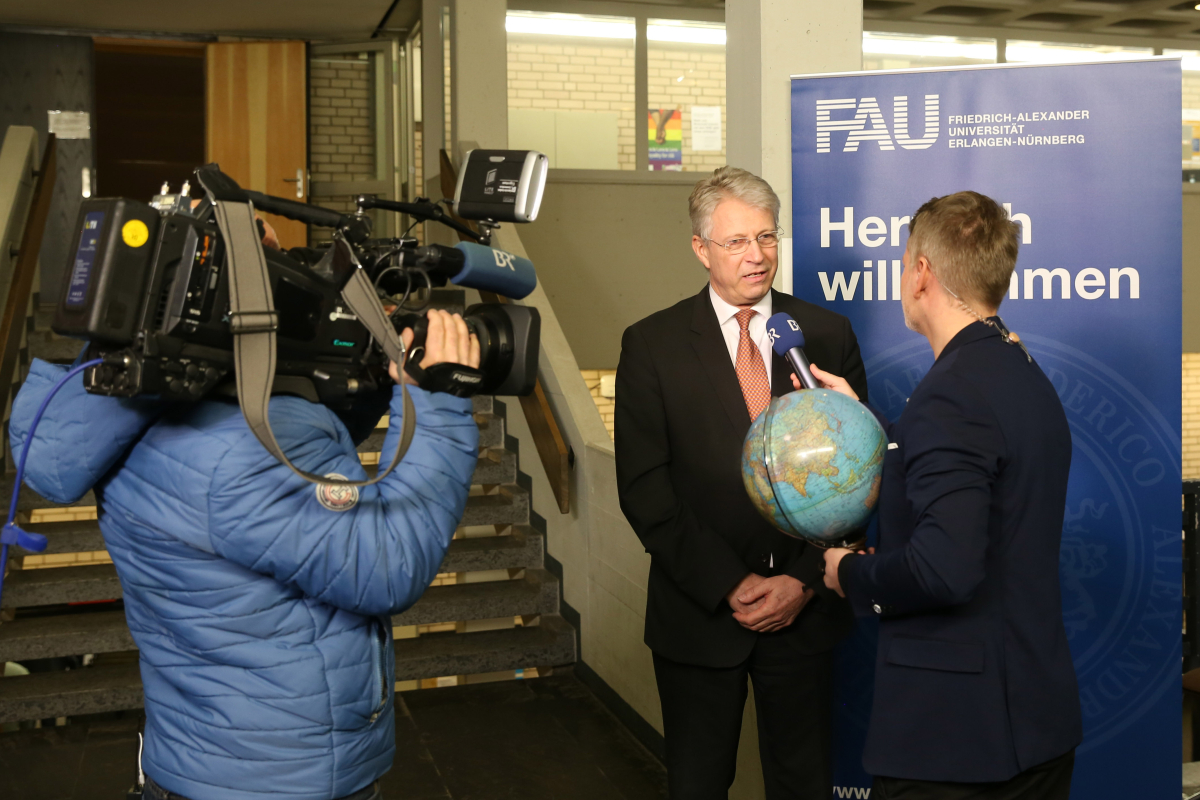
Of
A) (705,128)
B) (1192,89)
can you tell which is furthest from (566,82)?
(1192,89)

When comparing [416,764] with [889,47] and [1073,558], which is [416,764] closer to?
[1073,558]

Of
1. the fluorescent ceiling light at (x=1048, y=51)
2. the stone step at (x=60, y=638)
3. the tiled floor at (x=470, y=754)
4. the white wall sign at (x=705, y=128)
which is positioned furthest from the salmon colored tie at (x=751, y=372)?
the fluorescent ceiling light at (x=1048, y=51)

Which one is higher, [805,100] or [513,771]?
[805,100]

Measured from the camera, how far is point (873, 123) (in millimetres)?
2430

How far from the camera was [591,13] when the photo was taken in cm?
760

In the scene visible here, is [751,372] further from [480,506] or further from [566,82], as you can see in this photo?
[566,82]

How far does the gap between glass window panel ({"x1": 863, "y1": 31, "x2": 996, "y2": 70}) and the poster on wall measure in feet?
5.91

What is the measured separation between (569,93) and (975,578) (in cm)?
662

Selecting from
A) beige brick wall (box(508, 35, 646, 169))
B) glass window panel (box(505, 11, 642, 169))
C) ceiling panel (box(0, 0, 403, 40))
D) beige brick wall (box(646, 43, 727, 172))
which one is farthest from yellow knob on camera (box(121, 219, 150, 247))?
beige brick wall (box(646, 43, 727, 172))

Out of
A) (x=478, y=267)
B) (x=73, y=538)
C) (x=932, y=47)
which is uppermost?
(x=932, y=47)

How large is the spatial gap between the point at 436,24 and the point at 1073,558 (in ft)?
18.8

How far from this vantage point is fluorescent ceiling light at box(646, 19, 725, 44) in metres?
7.70

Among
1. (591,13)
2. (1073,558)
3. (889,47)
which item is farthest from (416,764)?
(889,47)

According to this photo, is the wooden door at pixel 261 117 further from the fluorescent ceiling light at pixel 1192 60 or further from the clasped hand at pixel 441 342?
the fluorescent ceiling light at pixel 1192 60
